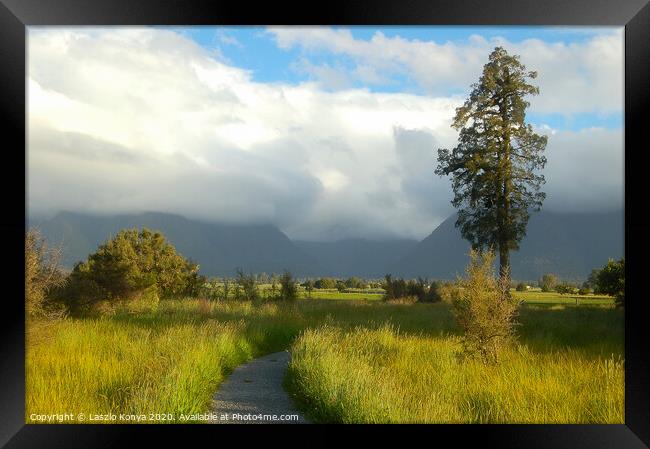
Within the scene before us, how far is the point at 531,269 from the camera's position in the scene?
17969mm

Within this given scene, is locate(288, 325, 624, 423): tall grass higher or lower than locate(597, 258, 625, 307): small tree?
lower

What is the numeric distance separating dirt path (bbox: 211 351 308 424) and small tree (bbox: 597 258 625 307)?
47.0ft

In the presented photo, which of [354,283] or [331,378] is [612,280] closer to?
[331,378]

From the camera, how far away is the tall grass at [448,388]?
20.7ft

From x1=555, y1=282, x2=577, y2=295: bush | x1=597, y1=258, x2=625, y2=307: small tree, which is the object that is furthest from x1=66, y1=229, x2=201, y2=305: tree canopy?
x1=555, y1=282, x2=577, y2=295: bush

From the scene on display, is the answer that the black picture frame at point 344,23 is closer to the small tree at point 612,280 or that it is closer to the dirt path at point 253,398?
the dirt path at point 253,398

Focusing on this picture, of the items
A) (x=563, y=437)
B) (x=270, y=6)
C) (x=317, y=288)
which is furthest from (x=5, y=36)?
(x=317, y=288)

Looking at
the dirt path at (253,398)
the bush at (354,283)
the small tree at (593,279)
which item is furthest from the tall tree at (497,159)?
the bush at (354,283)

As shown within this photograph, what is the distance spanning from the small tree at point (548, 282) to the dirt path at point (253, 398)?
19205mm

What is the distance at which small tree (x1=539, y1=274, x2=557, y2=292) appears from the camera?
83.0ft

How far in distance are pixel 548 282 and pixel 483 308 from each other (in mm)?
19136

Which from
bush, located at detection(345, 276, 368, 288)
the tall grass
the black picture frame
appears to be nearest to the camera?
the black picture frame

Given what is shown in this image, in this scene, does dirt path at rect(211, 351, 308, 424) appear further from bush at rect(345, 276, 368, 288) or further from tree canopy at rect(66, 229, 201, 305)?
bush at rect(345, 276, 368, 288)

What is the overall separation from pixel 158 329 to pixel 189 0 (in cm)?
860
